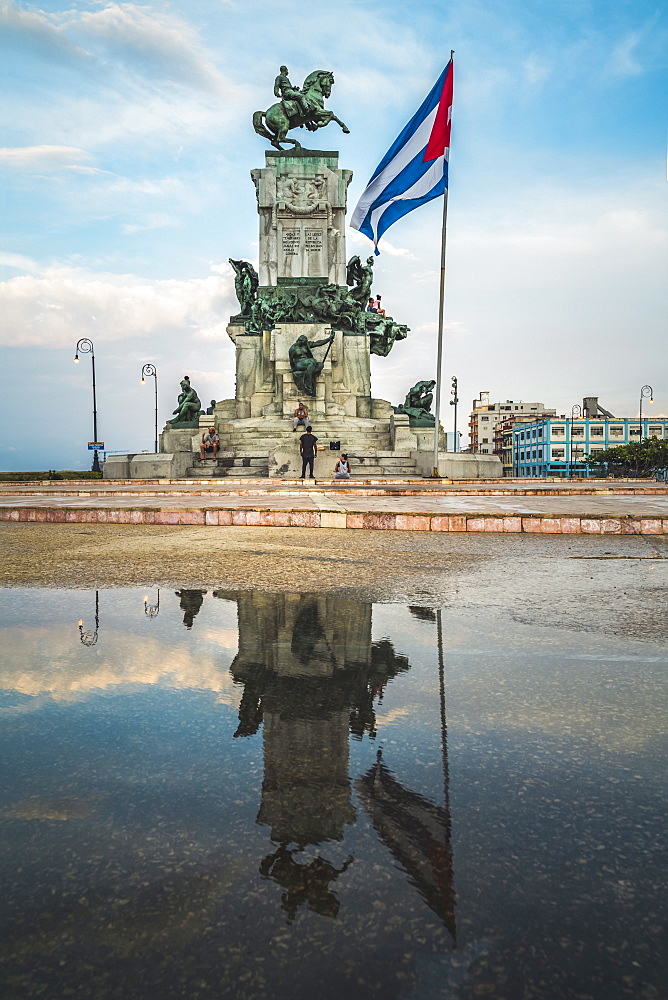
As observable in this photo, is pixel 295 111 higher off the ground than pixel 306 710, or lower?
higher

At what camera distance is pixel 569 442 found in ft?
359

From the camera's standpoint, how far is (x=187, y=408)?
109 ft

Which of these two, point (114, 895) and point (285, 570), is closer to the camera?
point (114, 895)

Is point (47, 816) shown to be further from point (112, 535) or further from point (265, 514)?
point (265, 514)

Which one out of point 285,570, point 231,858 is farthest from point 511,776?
point 285,570

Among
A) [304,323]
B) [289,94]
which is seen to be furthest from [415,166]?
[289,94]

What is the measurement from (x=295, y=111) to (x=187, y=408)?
1849 centimetres

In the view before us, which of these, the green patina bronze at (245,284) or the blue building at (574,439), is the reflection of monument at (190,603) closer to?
the green patina bronze at (245,284)

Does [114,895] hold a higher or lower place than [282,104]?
lower

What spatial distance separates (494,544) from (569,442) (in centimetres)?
10762

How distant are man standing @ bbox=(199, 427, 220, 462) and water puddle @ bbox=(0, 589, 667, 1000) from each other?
2692cm

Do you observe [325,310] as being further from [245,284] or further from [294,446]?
[294,446]

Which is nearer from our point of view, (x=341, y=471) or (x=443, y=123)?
(x=443, y=123)

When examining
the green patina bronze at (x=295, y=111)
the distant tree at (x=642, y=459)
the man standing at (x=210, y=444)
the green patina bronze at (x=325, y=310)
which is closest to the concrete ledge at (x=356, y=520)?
the man standing at (x=210, y=444)
